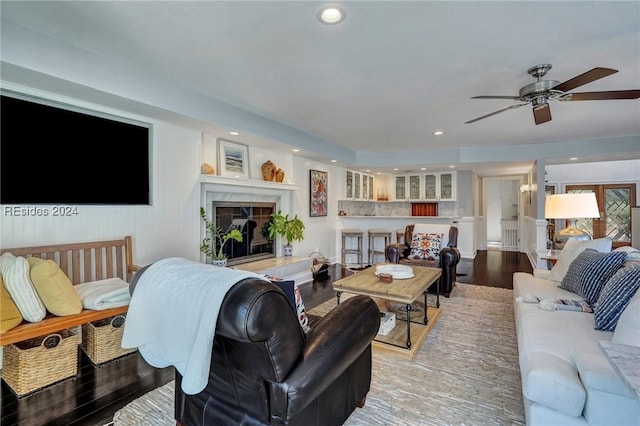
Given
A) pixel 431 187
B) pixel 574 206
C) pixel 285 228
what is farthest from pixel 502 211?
pixel 285 228

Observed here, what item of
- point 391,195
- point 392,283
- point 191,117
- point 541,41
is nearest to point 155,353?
point 392,283

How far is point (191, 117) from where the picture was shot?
313 centimetres

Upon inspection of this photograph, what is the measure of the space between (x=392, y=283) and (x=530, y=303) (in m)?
1.10

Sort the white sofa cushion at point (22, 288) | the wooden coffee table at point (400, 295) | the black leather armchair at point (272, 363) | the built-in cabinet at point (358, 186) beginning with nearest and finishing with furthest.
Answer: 1. the black leather armchair at point (272, 363)
2. the white sofa cushion at point (22, 288)
3. the wooden coffee table at point (400, 295)
4. the built-in cabinet at point (358, 186)

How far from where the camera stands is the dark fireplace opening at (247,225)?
4.23 m

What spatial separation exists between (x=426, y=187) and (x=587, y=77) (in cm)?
544

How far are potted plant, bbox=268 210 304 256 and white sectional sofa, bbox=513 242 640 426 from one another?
11.3 feet

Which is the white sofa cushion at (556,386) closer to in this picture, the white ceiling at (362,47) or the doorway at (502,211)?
the white ceiling at (362,47)

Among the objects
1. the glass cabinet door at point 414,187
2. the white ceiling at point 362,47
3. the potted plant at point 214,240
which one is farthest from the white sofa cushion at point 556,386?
the glass cabinet door at point 414,187

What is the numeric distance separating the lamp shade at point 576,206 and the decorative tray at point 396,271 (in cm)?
196

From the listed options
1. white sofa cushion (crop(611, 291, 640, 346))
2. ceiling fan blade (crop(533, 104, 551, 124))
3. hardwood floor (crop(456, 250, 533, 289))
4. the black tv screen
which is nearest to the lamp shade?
ceiling fan blade (crop(533, 104, 551, 124))

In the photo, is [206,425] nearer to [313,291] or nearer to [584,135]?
[313,291]

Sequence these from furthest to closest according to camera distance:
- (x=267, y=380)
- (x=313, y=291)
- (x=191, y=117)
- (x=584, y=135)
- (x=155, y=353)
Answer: (x=584, y=135)
(x=313, y=291)
(x=191, y=117)
(x=155, y=353)
(x=267, y=380)

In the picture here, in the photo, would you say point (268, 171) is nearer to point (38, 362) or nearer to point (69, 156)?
point (69, 156)
